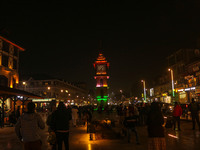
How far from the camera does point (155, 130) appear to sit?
631 centimetres

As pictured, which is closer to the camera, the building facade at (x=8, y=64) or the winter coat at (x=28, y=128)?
the winter coat at (x=28, y=128)

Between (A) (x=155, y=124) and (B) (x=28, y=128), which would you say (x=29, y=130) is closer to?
(B) (x=28, y=128)

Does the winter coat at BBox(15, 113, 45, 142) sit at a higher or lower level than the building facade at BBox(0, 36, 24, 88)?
lower

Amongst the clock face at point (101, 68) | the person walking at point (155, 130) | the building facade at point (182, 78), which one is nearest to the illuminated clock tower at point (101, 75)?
the clock face at point (101, 68)

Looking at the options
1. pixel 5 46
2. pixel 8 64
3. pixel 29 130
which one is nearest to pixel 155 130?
pixel 29 130

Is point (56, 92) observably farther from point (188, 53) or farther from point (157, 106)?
point (157, 106)

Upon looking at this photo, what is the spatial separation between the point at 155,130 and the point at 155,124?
172 mm

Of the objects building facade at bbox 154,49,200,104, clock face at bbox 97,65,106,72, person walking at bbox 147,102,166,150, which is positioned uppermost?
clock face at bbox 97,65,106,72

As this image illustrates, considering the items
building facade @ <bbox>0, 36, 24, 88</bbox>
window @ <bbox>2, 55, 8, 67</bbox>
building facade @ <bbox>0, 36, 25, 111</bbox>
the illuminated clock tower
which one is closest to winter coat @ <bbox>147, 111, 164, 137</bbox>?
building facade @ <bbox>0, 36, 25, 111</bbox>

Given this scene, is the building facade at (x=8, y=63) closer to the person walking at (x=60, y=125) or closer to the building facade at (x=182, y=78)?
the building facade at (x=182, y=78)

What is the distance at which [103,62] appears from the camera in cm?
10156

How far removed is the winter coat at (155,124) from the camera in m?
6.28

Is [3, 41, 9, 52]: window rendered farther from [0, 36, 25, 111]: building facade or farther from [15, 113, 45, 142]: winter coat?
[15, 113, 45, 142]: winter coat

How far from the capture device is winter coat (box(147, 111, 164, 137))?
20.6 ft
